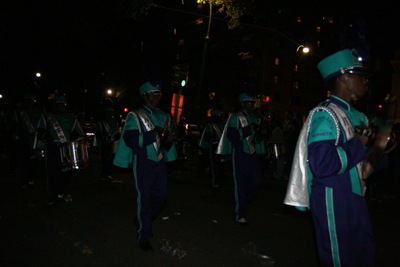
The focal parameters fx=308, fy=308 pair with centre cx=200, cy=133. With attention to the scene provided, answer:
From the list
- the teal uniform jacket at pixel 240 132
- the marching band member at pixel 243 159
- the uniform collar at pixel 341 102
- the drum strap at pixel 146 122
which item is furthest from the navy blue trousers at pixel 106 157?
the uniform collar at pixel 341 102

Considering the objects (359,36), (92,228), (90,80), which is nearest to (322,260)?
(359,36)

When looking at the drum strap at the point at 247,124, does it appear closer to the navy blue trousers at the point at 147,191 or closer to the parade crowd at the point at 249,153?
the parade crowd at the point at 249,153

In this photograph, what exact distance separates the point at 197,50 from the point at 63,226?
29997 mm

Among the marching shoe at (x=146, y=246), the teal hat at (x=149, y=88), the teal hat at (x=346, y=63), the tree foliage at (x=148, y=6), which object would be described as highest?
the tree foliage at (x=148, y=6)

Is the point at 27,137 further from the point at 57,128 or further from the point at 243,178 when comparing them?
the point at 243,178

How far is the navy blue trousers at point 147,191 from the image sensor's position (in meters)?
3.98

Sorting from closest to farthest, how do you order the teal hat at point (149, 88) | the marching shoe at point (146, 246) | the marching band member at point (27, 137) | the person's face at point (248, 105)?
the marching shoe at point (146, 246) < the teal hat at point (149, 88) < the person's face at point (248, 105) < the marching band member at point (27, 137)

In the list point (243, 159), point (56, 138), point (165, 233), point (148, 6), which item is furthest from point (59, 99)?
point (148, 6)

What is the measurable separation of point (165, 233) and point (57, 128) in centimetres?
301

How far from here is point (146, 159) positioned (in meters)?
4.08

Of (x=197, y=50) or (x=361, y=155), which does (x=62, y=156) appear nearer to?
(x=361, y=155)

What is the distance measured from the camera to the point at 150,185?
13.3 feet

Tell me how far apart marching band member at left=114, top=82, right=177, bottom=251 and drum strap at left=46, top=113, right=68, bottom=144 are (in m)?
2.28

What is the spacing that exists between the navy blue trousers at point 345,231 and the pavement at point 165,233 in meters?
0.44
